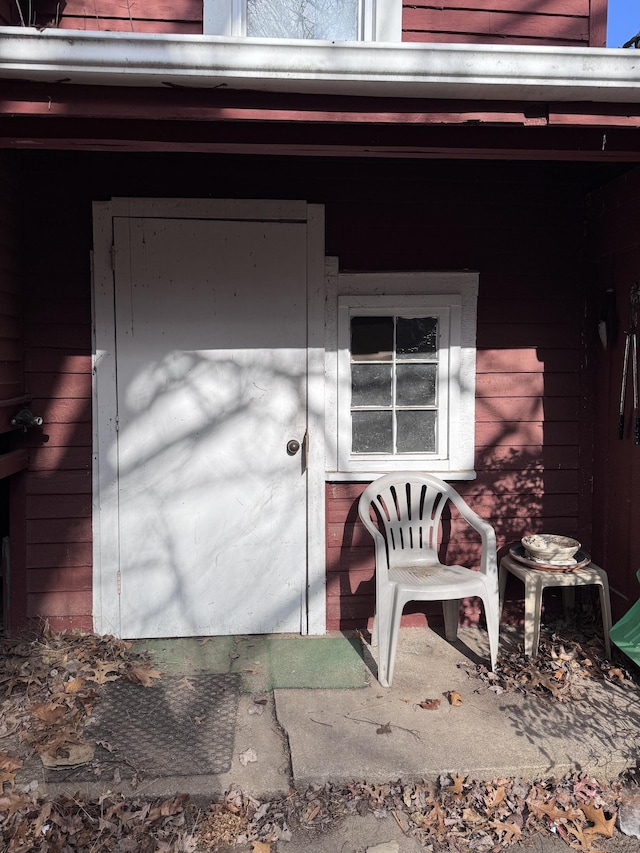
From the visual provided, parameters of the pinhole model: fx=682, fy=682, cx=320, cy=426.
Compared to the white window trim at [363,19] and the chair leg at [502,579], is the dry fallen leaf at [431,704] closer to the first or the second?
the chair leg at [502,579]

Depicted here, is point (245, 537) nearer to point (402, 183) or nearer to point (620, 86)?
point (402, 183)

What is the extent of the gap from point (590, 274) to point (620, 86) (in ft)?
5.10

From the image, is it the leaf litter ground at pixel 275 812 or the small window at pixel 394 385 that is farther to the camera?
the small window at pixel 394 385

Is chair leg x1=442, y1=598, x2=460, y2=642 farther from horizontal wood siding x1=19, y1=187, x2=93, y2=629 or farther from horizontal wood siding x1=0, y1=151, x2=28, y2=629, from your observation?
horizontal wood siding x1=0, y1=151, x2=28, y2=629

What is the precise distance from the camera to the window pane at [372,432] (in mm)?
4008

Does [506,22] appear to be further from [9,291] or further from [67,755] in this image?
[67,755]

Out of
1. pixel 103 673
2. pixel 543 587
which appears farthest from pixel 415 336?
pixel 103 673

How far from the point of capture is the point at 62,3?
3619 mm

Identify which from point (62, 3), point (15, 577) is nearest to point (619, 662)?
point (15, 577)

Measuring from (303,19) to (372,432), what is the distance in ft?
7.75

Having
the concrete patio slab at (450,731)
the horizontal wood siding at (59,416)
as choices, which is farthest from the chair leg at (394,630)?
the horizontal wood siding at (59,416)

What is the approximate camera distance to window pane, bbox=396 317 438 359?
3.98 meters

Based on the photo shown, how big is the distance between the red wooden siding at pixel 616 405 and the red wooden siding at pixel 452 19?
3.26 ft

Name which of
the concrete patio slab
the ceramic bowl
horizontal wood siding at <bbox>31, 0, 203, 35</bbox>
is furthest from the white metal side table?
horizontal wood siding at <bbox>31, 0, 203, 35</bbox>
